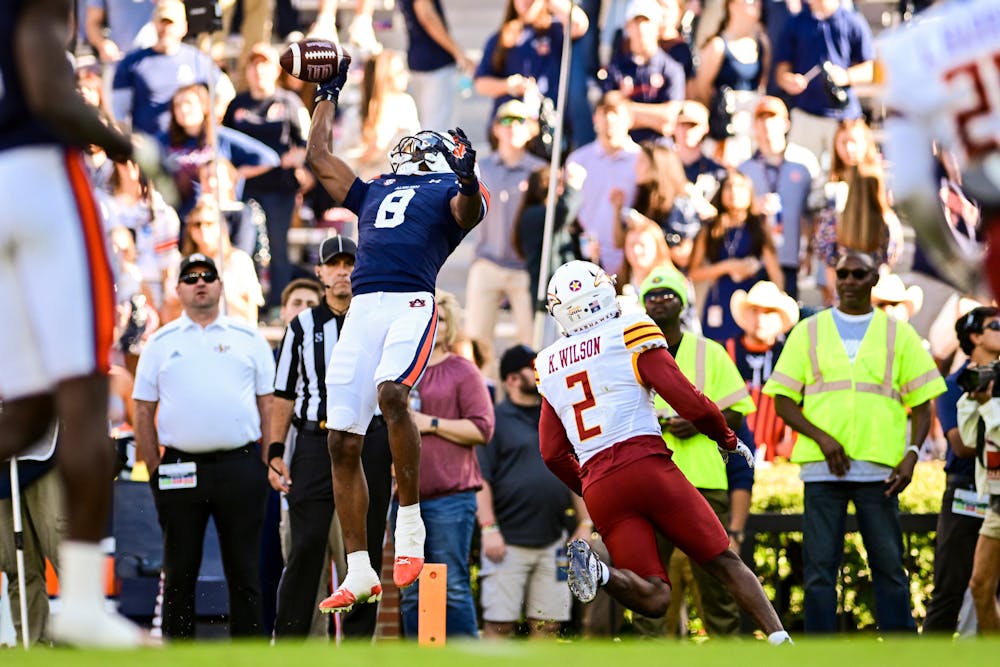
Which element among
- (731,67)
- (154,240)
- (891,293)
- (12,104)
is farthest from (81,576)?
(731,67)

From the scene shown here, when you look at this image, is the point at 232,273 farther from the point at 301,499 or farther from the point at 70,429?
the point at 70,429

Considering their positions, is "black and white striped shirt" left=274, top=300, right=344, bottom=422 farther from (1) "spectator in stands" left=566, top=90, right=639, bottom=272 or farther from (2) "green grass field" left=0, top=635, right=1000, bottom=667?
(2) "green grass field" left=0, top=635, right=1000, bottom=667

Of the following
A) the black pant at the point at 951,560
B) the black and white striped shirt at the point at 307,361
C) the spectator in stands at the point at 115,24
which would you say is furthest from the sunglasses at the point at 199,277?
the spectator in stands at the point at 115,24

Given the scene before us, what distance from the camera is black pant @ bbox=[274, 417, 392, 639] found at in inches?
373

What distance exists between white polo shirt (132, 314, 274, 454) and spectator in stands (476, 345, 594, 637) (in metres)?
1.55

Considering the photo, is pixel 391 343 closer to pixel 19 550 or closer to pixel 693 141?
pixel 19 550

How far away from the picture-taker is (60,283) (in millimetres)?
4738

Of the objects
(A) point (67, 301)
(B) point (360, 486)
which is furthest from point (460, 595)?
(A) point (67, 301)

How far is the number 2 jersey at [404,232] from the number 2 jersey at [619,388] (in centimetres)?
75

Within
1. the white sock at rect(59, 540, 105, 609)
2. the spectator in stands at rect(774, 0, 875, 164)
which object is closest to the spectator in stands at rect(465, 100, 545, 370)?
the spectator in stands at rect(774, 0, 875, 164)

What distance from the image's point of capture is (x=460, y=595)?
10031 mm

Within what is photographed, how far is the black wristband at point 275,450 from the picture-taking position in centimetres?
962

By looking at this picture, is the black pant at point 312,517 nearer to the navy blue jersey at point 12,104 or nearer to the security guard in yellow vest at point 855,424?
the security guard in yellow vest at point 855,424

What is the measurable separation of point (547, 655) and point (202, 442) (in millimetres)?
5554
